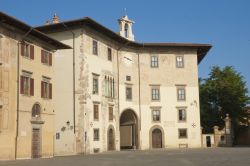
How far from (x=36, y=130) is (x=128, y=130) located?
18633mm

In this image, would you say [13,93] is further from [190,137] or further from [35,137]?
[190,137]

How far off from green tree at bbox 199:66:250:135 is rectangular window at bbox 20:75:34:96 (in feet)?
113

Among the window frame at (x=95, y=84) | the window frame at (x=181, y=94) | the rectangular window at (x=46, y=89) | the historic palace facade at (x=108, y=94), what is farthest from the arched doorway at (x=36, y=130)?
the window frame at (x=181, y=94)

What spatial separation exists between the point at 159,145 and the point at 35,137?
2047 cm

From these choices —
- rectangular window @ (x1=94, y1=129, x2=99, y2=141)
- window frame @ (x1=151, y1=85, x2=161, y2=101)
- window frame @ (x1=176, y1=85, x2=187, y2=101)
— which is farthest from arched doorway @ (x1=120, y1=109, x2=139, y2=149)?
rectangular window @ (x1=94, y1=129, x2=99, y2=141)

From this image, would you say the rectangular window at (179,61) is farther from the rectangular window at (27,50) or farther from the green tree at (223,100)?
the rectangular window at (27,50)

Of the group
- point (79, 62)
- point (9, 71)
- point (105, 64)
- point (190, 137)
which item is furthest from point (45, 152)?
point (190, 137)

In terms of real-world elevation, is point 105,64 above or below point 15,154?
above

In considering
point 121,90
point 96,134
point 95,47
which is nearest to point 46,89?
point 96,134

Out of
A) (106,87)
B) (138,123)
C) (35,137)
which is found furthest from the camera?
(138,123)

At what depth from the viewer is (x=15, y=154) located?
2858cm

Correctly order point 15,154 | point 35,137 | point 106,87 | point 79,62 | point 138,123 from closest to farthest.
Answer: point 15,154 → point 35,137 → point 79,62 → point 106,87 → point 138,123

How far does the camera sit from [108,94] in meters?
43.6

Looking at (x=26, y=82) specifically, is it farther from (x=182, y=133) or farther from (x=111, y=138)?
(x=182, y=133)
